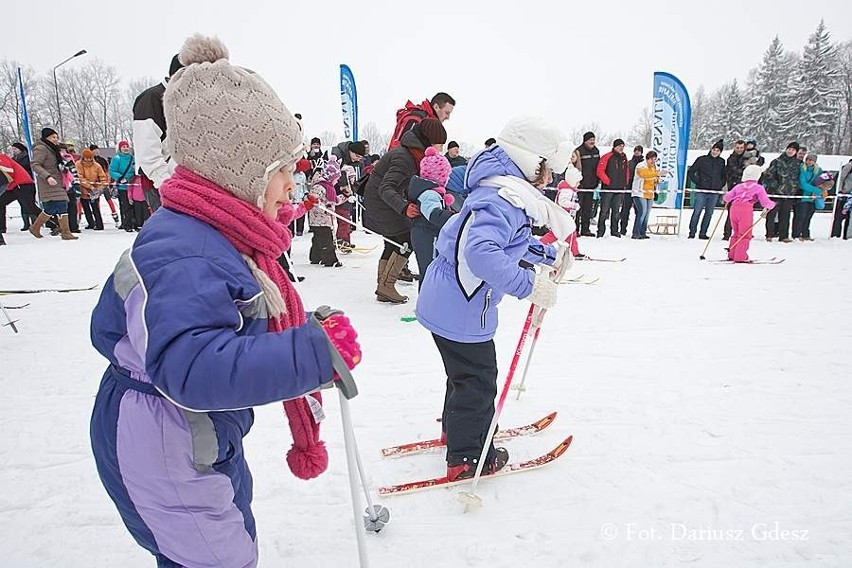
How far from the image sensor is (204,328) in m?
1.00

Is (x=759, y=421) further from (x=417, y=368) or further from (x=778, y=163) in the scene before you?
(x=778, y=163)

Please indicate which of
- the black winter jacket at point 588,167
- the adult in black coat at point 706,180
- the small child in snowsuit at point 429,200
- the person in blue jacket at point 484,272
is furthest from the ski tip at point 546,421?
the adult in black coat at point 706,180

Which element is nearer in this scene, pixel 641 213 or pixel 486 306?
pixel 486 306

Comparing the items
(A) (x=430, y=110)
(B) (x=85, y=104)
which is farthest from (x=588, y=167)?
(B) (x=85, y=104)

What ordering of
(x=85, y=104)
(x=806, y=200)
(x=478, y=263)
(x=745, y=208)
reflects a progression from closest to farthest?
(x=478, y=263) < (x=745, y=208) < (x=806, y=200) < (x=85, y=104)

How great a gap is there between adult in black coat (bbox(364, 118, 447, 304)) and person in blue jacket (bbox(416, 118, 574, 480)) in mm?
2648

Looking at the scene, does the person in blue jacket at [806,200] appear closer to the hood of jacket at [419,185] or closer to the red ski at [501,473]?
the hood of jacket at [419,185]

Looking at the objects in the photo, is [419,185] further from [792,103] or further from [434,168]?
[792,103]

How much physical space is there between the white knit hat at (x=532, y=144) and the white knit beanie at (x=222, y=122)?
1.57 metres

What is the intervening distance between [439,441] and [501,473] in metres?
0.45

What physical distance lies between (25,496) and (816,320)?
696 cm

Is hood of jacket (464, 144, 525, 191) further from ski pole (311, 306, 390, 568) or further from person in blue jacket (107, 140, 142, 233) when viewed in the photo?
person in blue jacket (107, 140, 142, 233)

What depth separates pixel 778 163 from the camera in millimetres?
12547

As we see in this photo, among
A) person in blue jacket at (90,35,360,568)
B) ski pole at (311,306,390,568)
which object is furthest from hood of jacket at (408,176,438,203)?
Result: person in blue jacket at (90,35,360,568)
